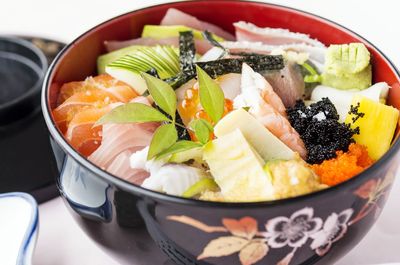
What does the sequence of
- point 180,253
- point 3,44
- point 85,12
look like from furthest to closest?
point 85,12
point 3,44
point 180,253

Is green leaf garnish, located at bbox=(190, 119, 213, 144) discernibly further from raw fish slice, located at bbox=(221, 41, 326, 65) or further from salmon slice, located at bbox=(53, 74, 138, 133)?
raw fish slice, located at bbox=(221, 41, 326, 65)

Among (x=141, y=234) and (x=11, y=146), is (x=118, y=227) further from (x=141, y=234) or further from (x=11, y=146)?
(x=11, y=146)

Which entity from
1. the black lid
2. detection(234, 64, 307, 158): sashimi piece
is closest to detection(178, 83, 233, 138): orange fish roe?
detection(234, 64, 307, 158): sashimi piece

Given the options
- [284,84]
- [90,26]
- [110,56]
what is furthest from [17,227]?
[90,26]

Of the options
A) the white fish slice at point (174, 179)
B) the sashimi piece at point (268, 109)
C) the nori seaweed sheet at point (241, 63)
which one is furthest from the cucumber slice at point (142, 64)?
the white fish slice at point (174, 179)

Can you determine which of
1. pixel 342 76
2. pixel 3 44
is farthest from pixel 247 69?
pixel 3 44

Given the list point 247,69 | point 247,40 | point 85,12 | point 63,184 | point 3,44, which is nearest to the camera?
point 63,184
